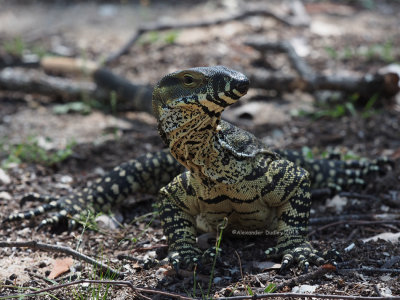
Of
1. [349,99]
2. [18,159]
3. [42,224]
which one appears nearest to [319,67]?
[349,99]

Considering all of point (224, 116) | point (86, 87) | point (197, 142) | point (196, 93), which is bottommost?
point (86, 87)

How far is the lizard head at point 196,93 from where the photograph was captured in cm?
395

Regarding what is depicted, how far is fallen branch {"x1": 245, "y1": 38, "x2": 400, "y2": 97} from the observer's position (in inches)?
350

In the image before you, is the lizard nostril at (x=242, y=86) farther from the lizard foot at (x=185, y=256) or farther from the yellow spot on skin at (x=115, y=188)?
the yellow spot on skin at (x=115, y=188)

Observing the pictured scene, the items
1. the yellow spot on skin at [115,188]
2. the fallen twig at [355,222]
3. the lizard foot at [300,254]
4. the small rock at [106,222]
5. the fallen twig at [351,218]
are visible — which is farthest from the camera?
the yellow spot on skin at [115,188]

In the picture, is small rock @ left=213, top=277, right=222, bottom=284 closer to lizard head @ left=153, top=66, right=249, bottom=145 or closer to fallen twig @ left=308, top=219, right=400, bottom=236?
fallen twig @ left=308, top=219, right=400, bottom=236

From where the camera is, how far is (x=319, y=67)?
37.6 feet

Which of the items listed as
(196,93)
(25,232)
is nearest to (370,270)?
(196,93)

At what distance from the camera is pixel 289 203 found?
4930 mm

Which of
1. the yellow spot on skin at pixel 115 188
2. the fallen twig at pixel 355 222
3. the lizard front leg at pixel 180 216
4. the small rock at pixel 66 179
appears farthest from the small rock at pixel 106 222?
the fallen twig at pixel 355 222

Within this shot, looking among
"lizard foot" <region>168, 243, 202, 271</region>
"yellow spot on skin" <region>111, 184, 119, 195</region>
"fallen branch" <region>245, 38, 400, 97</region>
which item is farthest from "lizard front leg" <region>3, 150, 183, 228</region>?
"fallen branch" <region>245, 38, 400, 97</region>

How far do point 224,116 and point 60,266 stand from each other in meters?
4.53

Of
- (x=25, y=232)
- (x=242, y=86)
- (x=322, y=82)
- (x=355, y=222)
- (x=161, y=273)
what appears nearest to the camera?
(x=242, y=86)

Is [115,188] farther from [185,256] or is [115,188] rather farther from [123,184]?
[185,256]
